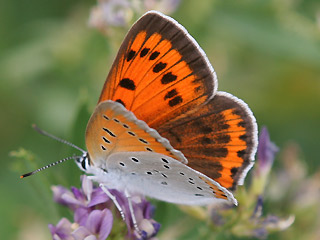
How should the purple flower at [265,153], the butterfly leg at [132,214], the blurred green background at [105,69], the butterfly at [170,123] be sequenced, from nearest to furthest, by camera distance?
the butterfly at [170,123] < the butterfly leg at [132,214] < the purple flower at [265,153] < the blurred green background at [105,69]

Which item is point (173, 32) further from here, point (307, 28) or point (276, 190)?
point (307, 28)

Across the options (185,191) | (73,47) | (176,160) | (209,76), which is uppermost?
(209,76)

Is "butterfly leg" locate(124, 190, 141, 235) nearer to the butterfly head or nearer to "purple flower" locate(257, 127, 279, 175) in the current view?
the butterfly head

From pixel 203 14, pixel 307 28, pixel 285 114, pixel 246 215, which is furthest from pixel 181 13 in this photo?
pixel 246 215

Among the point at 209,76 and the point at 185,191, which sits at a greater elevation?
the point at 209,76

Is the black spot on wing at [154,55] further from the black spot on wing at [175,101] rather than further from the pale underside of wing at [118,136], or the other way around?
the pale underside of wing at [118,136]

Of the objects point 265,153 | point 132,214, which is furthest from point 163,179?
point 265,153

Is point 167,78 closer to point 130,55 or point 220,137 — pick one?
point 130,55

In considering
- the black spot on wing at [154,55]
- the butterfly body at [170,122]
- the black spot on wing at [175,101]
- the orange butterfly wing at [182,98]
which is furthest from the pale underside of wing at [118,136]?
the black spot on wing at [154,55]

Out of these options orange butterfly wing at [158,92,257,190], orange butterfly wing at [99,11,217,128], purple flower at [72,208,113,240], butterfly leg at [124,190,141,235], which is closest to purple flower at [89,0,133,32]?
orange butterfly wing at [99,11,217,128]
